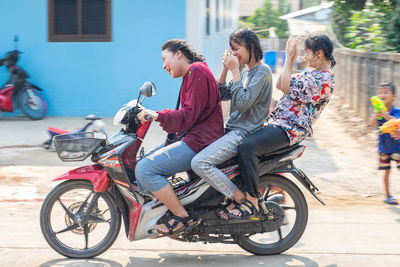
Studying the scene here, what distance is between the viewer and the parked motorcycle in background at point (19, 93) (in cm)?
1048

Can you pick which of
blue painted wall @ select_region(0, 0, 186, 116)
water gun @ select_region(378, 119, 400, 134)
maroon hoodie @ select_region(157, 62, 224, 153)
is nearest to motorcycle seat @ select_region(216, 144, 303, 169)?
maroon hoodie @ select_region(157, 62, 224, 153)

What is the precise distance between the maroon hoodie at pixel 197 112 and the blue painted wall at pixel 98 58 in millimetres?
6509

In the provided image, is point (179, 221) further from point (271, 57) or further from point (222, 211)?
point (271, 57)

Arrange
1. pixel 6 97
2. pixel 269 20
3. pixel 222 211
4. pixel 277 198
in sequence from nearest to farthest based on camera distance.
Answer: pixel 222 211, pixel 277 198, pixel 6 97, pixel 269 20

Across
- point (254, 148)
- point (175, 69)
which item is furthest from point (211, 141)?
point (175, 69)

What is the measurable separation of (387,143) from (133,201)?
10.1ft

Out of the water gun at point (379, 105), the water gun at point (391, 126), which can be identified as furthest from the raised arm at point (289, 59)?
the water gun at point (379, 105)

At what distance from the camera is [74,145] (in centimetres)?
A: 413

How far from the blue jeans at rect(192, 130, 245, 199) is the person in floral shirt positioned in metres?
0.08

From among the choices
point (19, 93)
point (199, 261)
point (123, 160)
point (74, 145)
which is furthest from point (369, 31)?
point (74, 145)

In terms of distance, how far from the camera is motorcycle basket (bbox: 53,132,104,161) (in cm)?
411

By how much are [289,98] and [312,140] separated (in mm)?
5148

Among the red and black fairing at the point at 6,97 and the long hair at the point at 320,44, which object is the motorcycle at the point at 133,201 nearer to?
the long hair at the point at 320,44

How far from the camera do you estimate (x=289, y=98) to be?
4355 millimetres
